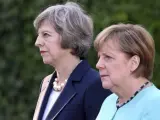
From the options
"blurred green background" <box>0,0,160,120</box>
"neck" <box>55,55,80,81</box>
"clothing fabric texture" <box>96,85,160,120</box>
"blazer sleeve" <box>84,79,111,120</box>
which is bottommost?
"blurred green background" <box>0,0,160,120</box>

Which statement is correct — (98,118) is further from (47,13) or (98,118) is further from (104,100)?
(47,13)

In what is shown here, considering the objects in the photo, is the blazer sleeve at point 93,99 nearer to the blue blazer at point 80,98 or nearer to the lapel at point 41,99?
the blue blazer at point 80,98

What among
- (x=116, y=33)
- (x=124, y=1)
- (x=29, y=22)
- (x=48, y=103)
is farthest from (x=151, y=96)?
(x=29, y=22)

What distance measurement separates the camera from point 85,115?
11.8 feet

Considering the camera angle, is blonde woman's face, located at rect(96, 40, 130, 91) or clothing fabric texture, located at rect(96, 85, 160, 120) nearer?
clothing fabric texture, located at rect(96, 85, 160, 120)

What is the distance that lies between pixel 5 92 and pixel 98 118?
262cm

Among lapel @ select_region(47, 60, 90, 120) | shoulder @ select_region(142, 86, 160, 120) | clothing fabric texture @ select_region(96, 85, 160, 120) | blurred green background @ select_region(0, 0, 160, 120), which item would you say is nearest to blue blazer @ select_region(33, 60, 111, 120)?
lapel @ select_region(47, 60, 90, 120)

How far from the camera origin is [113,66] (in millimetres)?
3105

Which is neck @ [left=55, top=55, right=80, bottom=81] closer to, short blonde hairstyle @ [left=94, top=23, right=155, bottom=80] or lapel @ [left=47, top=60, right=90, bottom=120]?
lapel @ [left=47, top=60, right=90, bottom=120]

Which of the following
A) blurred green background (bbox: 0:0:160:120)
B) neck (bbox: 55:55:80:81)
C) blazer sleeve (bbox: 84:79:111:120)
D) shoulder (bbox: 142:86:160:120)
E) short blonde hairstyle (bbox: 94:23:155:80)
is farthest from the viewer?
blurred green background (bbox: 0:0:160:120)

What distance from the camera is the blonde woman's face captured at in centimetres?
309

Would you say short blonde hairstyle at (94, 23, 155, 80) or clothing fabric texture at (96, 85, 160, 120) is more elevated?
short blonde hairstyle at (94, 23, 155, 80)

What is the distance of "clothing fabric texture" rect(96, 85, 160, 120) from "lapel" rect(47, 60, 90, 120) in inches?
18.4

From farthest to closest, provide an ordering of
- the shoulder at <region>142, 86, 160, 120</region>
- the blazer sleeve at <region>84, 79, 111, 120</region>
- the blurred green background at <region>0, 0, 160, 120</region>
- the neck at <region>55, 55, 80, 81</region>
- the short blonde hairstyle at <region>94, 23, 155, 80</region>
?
the blurred green background at <region>0, 0, 160, 120</region>, the neck at <region>55, 55, 80, 81</region>, the blazer sleeve at <region>84, 79, 111, 120</region>, the short blonde hairstyle at <region>94, 23, 155, 80</region>, the shoulder at <region>142, 86, 160, 120</region>
